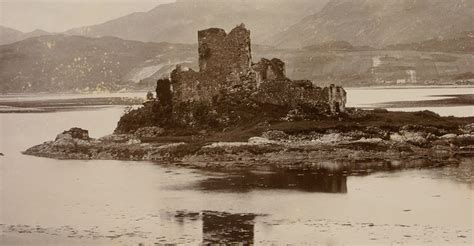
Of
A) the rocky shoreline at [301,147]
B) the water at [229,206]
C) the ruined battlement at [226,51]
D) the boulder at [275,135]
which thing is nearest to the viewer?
the water at [229,206]

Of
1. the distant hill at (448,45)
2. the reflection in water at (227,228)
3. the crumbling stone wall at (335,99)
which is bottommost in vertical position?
the reflection in water at (227,228)

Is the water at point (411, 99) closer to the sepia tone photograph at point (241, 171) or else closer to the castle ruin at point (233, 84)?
the sepia tone photograph at point (241, 171)

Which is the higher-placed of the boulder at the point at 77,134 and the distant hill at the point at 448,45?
the distant hill at the point at 448,45

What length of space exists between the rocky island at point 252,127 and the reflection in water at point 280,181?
3085 mm

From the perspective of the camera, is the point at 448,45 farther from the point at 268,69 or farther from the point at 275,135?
the point at 275,135

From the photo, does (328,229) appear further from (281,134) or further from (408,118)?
(408,118)

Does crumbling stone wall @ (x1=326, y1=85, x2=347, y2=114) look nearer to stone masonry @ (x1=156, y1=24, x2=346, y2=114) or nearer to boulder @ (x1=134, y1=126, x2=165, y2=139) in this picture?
stone masonry @ (x1=156, y1=24, x2=346, y2=114)

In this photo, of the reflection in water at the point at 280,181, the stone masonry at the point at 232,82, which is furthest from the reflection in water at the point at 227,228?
the stone masonry at the point at 232,82

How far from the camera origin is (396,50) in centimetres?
18250

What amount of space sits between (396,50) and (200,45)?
13543 cm

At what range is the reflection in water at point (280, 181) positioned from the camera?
33.8m

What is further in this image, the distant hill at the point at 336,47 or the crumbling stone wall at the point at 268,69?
the distant hill at the point at 336,47

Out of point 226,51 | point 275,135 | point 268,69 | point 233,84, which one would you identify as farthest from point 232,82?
point 275,135

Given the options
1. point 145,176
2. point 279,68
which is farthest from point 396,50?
point 145,176
